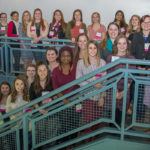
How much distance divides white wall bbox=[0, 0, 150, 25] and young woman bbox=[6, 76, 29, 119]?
4.87 meters

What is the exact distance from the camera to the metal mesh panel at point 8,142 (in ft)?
11.3

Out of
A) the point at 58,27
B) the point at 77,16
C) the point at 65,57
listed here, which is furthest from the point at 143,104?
the point at 58,27

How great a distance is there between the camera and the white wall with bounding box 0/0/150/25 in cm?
739

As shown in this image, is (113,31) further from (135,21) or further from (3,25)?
(3,25)

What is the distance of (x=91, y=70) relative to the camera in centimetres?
323

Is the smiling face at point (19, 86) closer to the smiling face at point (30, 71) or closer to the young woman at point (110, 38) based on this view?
the smiling face at point (30, 71)

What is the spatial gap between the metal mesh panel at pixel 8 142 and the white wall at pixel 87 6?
5345mm

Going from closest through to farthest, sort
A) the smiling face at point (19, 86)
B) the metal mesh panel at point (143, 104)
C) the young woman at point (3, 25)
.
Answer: the metal mesh panel at point (143, 104) → the smiling face at point (19, 86) → the young woman at point (3, 25)

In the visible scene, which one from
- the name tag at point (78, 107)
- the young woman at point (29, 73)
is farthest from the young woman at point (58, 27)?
the name tag at point (78, 107)

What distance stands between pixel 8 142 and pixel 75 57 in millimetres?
1693

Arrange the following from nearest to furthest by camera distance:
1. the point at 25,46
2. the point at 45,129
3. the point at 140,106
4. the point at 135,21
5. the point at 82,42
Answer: the point at 140,106
the point at 45,129
the point at 82,42
the point at 135,21
the point at 25,46

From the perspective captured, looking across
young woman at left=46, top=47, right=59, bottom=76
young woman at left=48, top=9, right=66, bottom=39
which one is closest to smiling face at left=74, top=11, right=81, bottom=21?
young woman at left=48, top=9, right=66, bottom=39

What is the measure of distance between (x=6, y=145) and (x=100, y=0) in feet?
19.0

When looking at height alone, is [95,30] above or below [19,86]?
above
